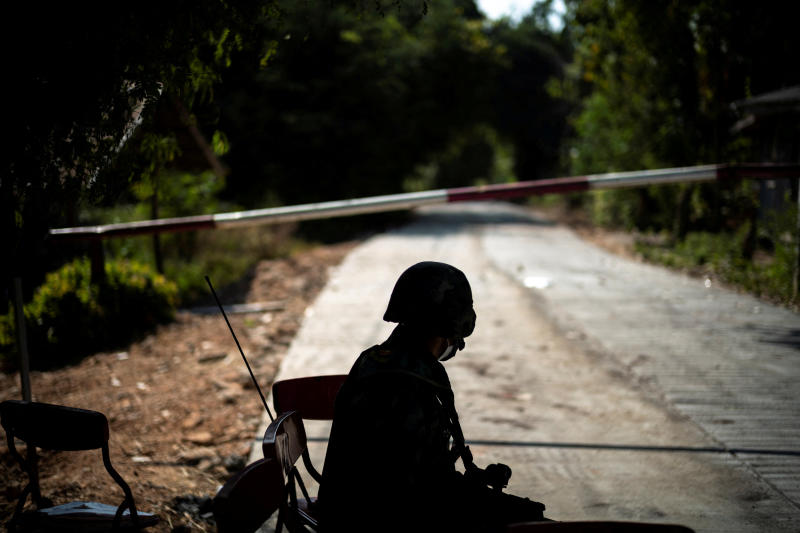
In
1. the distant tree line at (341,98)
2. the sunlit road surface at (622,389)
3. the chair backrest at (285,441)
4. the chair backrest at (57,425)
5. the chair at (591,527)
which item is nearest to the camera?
the chair at (591,527)

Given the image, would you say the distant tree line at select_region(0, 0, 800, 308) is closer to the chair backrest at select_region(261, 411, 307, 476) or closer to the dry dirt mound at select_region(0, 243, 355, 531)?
the dry dirt mound at select_region(0, 243, 355, 531)

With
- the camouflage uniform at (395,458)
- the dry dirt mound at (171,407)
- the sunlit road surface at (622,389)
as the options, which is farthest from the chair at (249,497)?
the dry dirt mound at (171,407)

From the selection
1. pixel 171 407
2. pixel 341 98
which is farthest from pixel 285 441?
pixel 341 98

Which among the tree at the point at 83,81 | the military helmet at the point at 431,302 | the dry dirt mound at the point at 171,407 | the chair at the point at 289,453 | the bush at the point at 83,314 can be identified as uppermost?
the tree at the point at 83,81

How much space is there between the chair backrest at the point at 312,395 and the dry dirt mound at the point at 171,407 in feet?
3.95

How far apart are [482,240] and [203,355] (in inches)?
491

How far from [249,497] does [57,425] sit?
3.42 feet

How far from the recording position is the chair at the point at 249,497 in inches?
67.3

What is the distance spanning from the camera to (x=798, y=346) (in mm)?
6609

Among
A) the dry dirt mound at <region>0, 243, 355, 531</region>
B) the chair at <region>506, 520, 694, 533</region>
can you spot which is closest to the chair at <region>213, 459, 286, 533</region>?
the chair at <region>506, 520, 694, 533</region>

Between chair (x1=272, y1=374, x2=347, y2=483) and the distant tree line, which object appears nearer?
chair (x1=272, y1=374, x2=347, y2=483)

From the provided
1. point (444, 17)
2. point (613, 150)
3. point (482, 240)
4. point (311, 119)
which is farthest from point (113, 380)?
point (444, 17)

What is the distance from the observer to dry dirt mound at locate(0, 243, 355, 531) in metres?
3.74

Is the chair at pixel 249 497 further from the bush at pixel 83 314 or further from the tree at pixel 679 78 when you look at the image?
the tree at pixel 679 78
